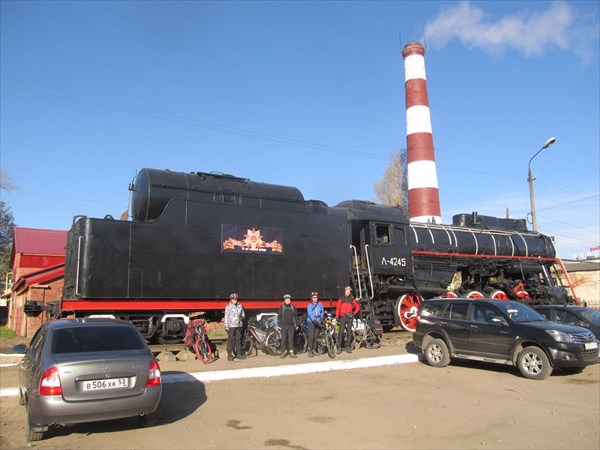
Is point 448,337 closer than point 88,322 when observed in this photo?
No

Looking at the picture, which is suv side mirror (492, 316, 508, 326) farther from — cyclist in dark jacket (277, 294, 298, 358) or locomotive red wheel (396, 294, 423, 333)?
locomotive red wheel (396, 294, 423, 333)

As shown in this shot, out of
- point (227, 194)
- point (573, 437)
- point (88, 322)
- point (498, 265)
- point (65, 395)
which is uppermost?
point (227, 194)

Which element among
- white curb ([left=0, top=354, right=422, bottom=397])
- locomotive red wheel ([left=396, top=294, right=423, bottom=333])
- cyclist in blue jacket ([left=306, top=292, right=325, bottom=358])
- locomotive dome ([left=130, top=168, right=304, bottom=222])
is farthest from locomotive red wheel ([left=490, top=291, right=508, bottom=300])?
locomotive dome ([left=130, top=168, right=304, bottom=222])

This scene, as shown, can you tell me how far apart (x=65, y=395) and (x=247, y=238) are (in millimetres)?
7477

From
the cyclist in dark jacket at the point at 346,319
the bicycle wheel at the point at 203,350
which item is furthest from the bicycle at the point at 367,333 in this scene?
the bicycle wheel at the point at 203,350

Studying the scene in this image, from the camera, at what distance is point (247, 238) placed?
40.8 feet

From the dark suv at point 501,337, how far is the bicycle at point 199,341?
4943 millimetres

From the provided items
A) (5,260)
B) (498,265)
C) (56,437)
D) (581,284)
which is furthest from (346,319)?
Answer: (5,260)

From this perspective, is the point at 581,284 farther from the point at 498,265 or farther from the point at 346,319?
the point at 346,319

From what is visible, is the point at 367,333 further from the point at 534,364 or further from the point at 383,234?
the point at 534,364

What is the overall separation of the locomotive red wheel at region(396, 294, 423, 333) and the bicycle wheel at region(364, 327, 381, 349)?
2219mm

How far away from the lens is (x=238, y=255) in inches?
482

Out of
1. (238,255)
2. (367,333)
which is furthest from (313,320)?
(238,255)

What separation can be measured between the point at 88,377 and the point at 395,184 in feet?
124
